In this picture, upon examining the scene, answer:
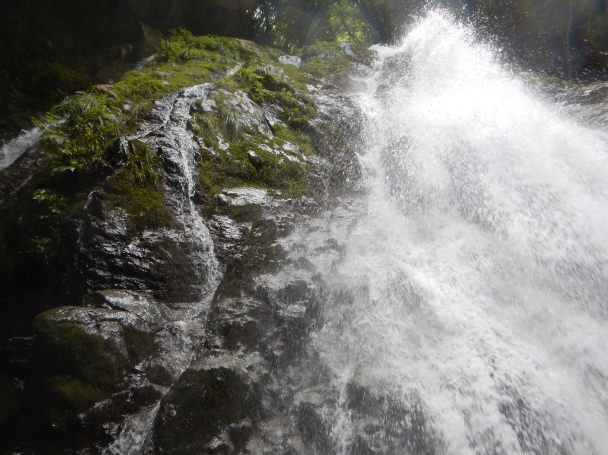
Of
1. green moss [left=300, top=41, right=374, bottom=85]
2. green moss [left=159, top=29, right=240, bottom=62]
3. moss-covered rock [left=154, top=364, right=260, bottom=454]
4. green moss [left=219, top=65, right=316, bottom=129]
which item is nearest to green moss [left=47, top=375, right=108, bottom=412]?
moss-covered rock [left=154, top=364, right=260, bottom=454]

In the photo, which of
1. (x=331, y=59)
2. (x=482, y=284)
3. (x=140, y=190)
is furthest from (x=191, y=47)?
(x=482, y=284)

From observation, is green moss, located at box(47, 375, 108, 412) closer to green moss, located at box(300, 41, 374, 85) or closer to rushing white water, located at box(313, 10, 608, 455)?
rushing white water, located at box(313, 10, 608, 455)

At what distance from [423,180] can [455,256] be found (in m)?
2.13

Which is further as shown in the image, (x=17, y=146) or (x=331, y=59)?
(x=331, y=59)

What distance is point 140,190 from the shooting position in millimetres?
4750

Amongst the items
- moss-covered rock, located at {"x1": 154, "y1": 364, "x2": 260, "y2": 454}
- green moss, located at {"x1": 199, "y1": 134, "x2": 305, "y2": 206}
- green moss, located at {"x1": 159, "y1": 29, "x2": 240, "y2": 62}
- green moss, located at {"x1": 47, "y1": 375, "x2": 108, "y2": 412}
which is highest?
green moss, located at {"x1": 159, "y1": 29, "x2": 240, "y2": 62}

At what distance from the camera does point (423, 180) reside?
686 cm

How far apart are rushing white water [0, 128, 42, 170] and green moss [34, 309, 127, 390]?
3.25m

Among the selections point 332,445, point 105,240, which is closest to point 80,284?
point 105,240

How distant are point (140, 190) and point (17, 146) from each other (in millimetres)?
2716

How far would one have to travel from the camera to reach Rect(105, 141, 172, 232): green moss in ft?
14.8

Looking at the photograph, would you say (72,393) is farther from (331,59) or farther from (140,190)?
(331,59)

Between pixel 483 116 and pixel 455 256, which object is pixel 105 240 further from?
pixel 483 116

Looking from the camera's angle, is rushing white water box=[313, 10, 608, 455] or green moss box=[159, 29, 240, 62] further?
green moss box=[159, 29, 240, 62]
